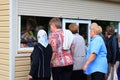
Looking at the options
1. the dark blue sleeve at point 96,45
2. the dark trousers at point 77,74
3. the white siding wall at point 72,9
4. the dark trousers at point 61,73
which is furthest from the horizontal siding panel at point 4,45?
the dark blue sleeve at point 96,45

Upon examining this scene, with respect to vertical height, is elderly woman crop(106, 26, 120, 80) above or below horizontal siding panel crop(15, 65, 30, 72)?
Result: above

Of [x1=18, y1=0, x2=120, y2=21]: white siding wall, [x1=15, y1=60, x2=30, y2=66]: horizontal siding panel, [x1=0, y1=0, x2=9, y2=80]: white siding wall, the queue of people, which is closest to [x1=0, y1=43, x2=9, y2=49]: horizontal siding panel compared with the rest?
[x1=0, y1=0, x2=9, y2=80]: white siding wall

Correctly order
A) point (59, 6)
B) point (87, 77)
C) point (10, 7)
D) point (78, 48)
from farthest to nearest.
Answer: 1. point (87, 77)
2. point (59, 6)
3. point (78, 48)
4. point (10, 7)

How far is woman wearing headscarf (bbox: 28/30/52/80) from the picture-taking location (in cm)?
578

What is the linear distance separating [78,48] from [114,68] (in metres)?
1.48

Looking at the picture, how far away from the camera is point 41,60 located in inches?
230

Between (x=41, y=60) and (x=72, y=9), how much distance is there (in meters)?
2.60

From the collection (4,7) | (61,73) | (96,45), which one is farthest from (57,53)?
(4,7)

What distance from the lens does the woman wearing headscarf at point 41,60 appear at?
19.0 ft

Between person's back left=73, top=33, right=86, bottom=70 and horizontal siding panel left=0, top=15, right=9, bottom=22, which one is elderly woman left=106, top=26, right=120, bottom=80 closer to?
person's back left=73, top=33, right=86, bottom=70

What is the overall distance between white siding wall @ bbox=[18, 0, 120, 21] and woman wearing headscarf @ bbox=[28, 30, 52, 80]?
1223 mm

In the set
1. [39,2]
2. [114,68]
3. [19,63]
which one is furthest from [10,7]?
[114,68]

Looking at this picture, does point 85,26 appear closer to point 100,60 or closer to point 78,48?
point 78,48

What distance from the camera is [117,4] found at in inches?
384
